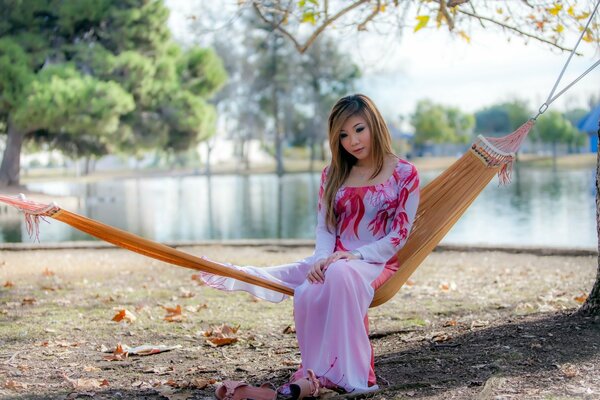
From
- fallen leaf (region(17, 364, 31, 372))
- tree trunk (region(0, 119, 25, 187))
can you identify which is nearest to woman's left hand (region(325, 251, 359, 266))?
fallen leaf (region(17, 364, 31, 372))

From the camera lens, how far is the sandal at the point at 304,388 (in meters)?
2.23

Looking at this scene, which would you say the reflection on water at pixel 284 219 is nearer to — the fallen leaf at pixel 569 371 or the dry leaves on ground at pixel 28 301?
the dry leaves on ground at pixel 28 301

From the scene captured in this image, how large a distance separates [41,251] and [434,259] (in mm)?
3758

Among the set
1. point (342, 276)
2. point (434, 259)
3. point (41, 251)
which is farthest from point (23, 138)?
point (342, 276)

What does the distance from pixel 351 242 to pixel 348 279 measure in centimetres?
30

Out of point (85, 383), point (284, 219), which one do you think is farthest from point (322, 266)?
point (284, 219)

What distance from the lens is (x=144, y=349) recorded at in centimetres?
306

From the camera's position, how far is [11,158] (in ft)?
58.2

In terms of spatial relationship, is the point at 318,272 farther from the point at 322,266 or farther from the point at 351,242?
the point at 351,242

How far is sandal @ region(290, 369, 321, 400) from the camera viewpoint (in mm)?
2227

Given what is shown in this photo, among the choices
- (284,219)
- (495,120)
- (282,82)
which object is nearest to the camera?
(284,219)

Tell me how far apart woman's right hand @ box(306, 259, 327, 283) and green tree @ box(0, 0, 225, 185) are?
46.2ft

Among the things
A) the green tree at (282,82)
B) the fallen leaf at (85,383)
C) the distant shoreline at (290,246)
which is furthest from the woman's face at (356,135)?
the green tree at (282,82)

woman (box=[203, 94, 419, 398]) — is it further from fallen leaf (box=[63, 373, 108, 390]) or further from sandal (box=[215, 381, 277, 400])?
fallen leaf (box=[63, 373, 108, 390])
